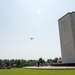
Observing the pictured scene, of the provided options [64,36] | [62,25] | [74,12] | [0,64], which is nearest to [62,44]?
[64,36]

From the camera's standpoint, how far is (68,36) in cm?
6225

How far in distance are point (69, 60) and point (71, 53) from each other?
296 cm

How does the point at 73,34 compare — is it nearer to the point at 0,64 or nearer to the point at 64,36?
the point at 64,36

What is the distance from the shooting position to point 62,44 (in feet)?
221

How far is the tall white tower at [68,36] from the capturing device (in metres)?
59.9

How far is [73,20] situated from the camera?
61.7 meters

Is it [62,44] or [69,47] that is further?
[62,44]

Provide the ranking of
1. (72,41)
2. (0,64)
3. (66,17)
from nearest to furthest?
(72,41)
(66,17)
(0,64)

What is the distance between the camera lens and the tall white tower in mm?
59875

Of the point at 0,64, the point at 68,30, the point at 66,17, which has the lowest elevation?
the point at 0,64

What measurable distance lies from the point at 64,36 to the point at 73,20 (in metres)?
7.89

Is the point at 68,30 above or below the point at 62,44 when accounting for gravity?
above

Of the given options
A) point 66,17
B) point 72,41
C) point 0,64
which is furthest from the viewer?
point 0,64

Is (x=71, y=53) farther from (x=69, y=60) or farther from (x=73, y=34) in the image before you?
(x=73, y=34)
